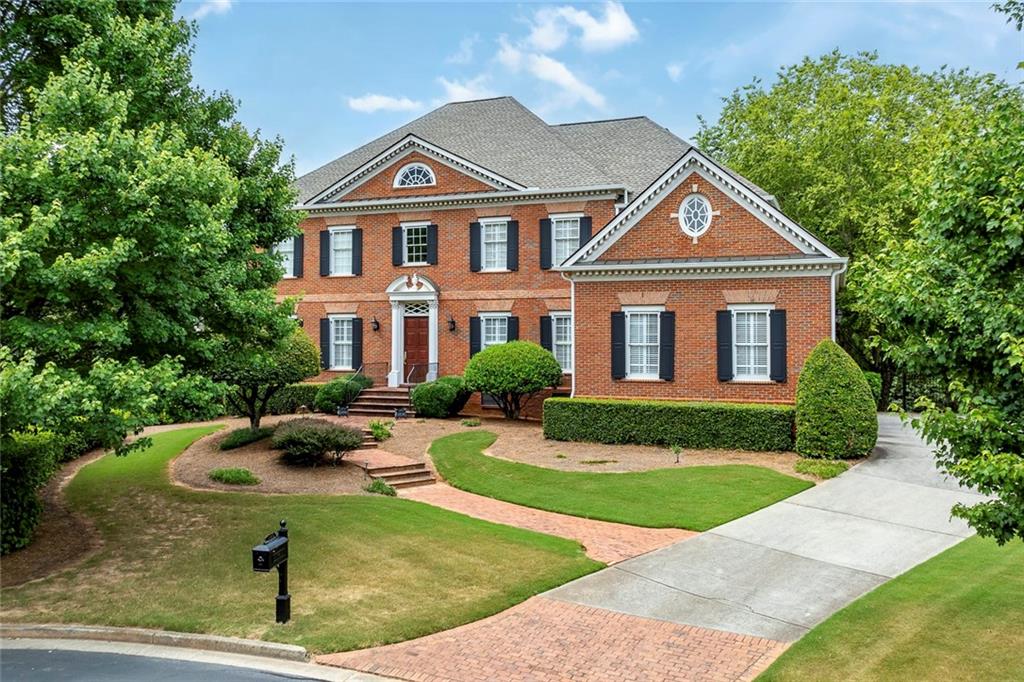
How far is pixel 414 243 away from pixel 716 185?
474 inches

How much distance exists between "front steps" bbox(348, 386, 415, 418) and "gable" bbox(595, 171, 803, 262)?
29.1 feet

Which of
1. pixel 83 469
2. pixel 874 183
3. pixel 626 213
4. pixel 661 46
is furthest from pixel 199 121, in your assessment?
pixel 874 183

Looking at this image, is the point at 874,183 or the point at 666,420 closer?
the point at 666,420

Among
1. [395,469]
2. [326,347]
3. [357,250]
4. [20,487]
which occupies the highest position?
[357,250]

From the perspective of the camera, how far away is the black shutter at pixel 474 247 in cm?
2603

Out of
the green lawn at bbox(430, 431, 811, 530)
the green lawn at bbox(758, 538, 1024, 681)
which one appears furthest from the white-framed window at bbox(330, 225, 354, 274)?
the green lawn at bbox(758, 538, 1024, 681)

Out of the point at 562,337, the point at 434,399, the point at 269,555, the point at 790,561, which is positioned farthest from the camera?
the point at 562,337

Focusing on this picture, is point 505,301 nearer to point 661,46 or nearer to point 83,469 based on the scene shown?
point 661,46

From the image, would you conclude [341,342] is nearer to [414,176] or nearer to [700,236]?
[414,176]

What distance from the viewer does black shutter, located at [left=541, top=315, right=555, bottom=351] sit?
24953 mm

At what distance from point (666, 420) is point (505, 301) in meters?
8.96

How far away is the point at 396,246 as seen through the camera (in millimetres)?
26969

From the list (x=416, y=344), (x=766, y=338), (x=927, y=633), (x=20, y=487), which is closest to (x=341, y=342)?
(x=416, y=344)

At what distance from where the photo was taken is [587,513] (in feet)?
43.7
